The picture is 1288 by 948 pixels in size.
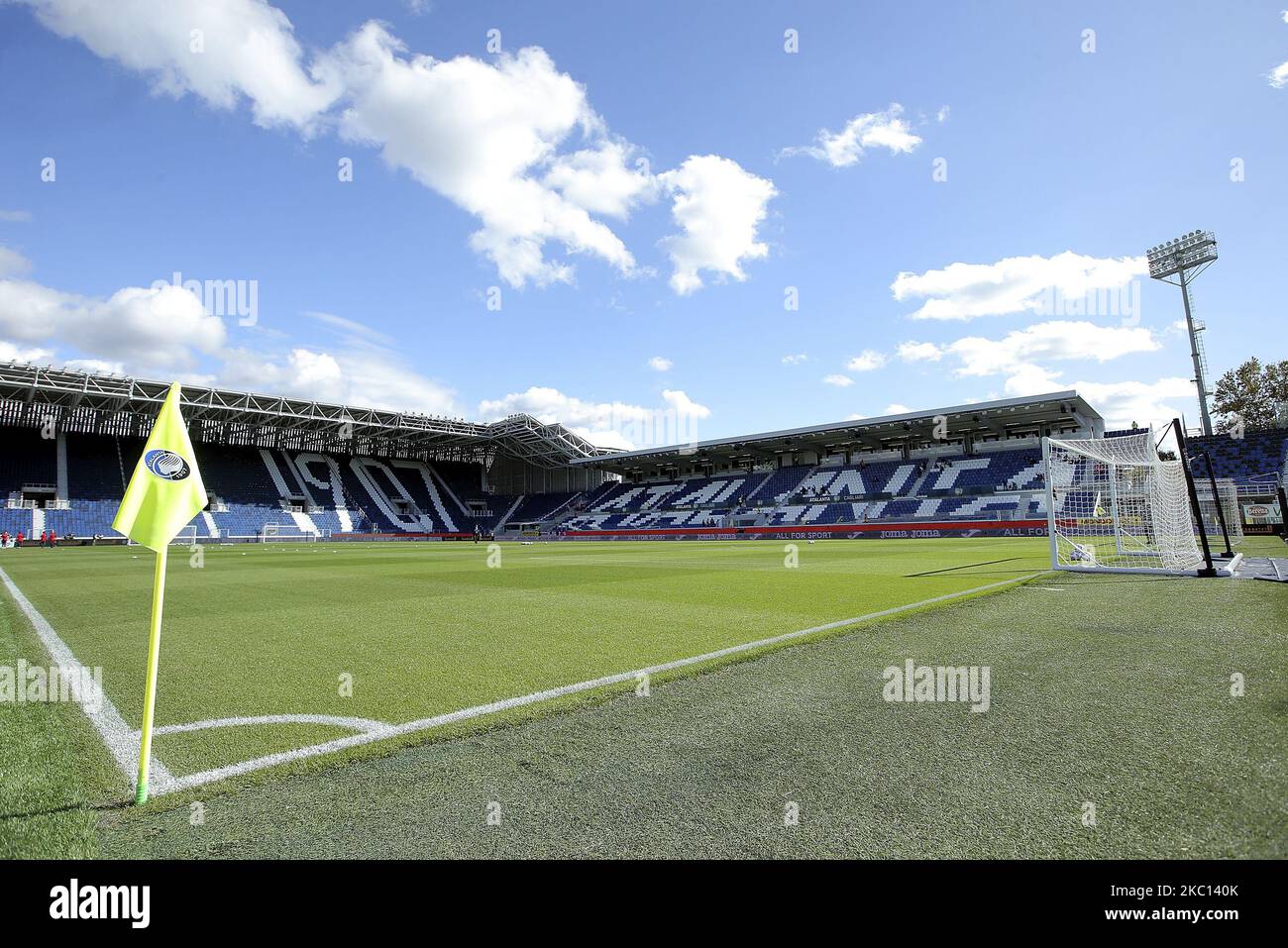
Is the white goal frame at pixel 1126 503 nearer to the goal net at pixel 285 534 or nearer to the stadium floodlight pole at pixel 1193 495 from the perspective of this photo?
the stadium floodlight pole at pixel 1193 495

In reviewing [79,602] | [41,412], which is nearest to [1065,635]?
[79,602]

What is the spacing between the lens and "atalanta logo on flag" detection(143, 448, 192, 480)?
3.39 metres

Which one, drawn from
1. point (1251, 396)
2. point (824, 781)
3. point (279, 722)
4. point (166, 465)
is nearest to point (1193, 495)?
point (824, 781)

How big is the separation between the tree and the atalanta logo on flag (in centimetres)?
7058

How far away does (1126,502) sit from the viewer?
18.5 metres

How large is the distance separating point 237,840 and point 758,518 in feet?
172

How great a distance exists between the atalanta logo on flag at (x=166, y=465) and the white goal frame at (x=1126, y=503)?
1481 cm

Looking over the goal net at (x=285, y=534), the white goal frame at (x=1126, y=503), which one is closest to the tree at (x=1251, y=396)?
the white goal frame at (x=1126, y=503)

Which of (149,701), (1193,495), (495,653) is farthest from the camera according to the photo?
(1193,495)

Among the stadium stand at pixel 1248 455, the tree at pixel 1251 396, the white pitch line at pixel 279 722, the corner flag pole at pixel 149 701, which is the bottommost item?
the white pitch line at pixel 279 722

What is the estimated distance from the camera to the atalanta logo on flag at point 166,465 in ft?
11.1

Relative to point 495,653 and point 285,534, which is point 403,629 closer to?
point 495,653

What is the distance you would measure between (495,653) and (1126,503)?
67.5 ft

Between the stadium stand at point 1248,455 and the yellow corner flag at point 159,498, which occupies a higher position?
the stadium stand at point 1248,455
